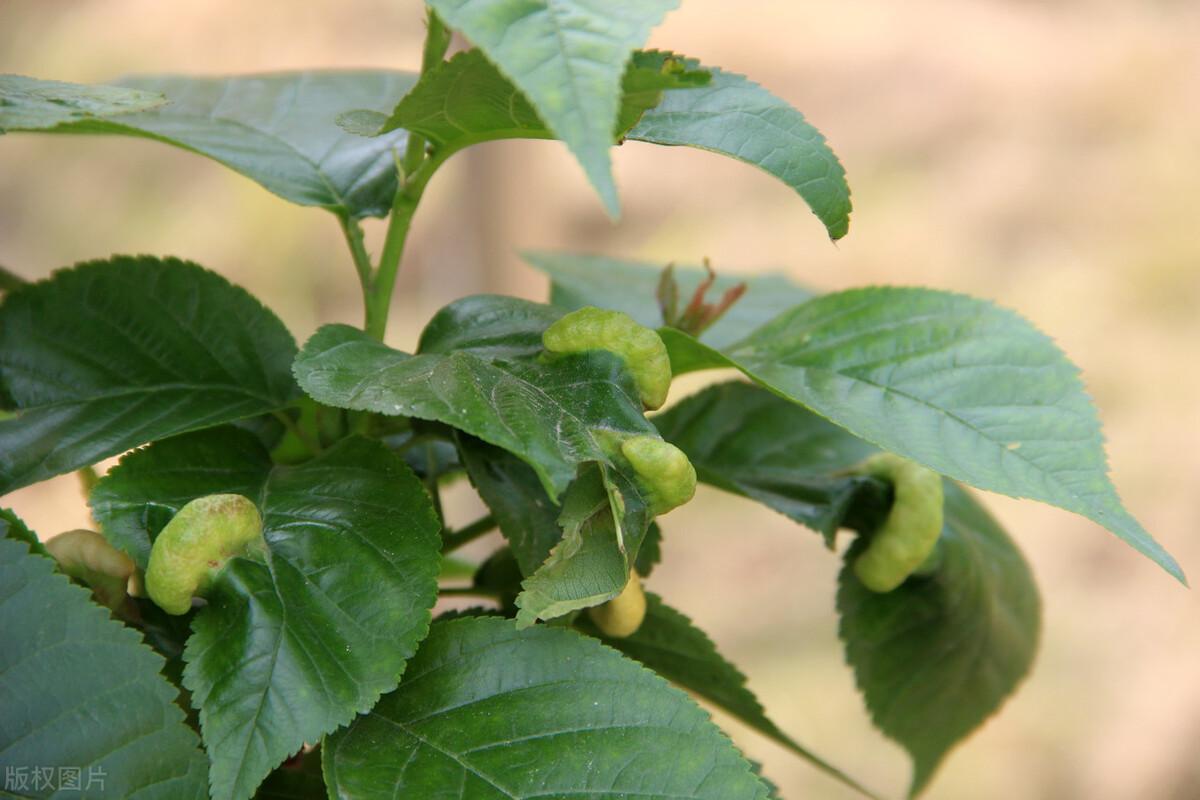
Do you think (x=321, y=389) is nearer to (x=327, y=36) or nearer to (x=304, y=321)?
(x=304, y=321)

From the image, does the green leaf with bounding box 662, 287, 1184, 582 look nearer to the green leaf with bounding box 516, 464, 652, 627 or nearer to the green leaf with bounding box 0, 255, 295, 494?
the green leaf with bounding box 516, 464, 652, 627

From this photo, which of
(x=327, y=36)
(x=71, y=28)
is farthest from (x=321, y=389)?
(x=71, y=28)

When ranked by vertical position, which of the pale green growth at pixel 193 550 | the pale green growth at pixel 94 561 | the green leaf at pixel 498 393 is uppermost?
the green leaf at pixel 498 393

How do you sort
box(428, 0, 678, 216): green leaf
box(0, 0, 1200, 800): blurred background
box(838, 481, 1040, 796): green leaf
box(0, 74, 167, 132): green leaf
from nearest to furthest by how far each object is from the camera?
1. box(428, 0, 678, 216): green leaf
2. box(0, 74, 167, 132): green leaf
3. box(838, 481, 1040, 796): green leaf
4. box(0, 0, 1200, 800): blurred background

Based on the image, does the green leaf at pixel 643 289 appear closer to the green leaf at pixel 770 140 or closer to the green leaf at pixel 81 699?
the green leaf at pixel 770 140

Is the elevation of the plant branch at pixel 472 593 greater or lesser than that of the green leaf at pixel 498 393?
lesser

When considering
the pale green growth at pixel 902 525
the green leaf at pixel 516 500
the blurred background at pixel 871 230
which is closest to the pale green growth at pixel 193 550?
the green leaf at pixel 516 500

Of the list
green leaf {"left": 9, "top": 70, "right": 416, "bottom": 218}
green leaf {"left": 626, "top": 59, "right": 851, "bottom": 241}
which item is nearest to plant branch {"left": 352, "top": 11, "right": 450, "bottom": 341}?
green leaf {"left": 9, "top": 70, "right": 416, "bottom": 218}

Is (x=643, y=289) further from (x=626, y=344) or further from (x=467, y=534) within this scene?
(x=626, y=344)
